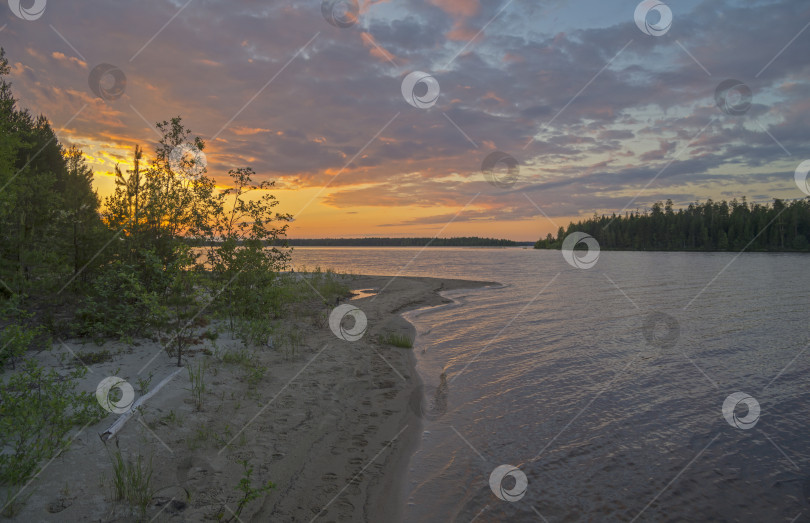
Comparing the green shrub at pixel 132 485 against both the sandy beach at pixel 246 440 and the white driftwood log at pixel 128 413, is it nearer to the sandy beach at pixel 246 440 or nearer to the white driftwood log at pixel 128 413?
the sandy beach at pixel 246 440

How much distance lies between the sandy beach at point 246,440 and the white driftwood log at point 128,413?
0.10 meters

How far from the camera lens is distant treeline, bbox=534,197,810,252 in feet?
454

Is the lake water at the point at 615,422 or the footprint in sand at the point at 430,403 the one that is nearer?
the lake water at the point at 615,422

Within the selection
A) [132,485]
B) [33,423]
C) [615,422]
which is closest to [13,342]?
[33,423]

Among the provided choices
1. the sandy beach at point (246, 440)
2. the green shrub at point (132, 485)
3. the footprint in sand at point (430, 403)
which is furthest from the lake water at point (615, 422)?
the green shrub at point (132, 485)

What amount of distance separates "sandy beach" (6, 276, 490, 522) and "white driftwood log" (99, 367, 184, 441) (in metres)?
0.10

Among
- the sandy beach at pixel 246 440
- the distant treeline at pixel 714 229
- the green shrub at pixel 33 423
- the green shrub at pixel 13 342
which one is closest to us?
the green shrub at pixel 33 423

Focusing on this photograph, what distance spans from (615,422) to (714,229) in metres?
184

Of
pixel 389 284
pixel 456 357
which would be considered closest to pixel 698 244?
pixel 389 284

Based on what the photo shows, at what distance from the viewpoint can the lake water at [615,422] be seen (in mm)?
6457

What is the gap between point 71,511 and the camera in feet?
15.6

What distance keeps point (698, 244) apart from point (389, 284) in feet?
544

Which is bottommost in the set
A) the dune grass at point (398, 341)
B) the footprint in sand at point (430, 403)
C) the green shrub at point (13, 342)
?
the footprint in sand at point (430, 403)

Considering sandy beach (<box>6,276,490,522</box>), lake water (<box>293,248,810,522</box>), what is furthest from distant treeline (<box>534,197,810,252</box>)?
sandy beach (<box>6,276,490,522</box>)
